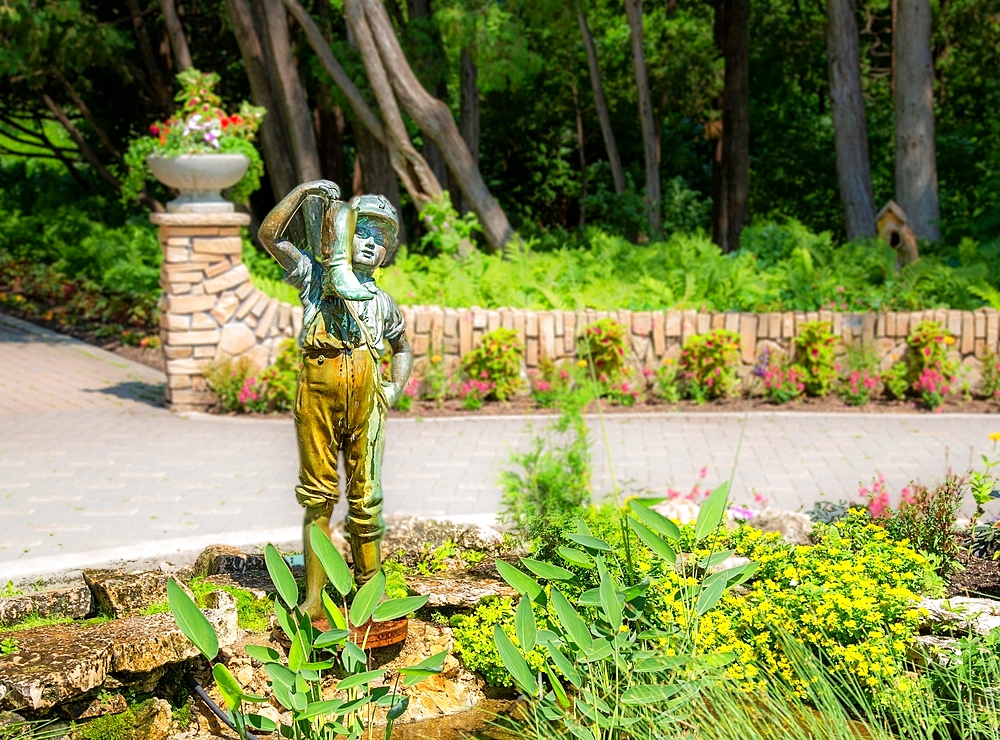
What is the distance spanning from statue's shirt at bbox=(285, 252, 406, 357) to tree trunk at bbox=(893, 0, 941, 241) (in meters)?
12.4

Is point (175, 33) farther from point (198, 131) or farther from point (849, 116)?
point (849, 116)

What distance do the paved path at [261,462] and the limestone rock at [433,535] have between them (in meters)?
0.38

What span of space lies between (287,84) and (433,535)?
393 inches

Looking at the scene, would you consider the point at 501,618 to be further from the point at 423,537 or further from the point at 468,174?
the point at 468,174

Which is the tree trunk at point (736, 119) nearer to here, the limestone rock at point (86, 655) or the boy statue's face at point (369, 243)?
the boy statue's face at point (369, 243)

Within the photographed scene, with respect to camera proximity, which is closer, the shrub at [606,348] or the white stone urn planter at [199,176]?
the white stone urn planter at [199,176]

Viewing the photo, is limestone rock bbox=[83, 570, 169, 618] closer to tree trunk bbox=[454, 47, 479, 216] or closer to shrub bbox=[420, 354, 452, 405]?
shrub bbox=[420, 354, 452, 405]

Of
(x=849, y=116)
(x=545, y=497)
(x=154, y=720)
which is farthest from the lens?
(x=849, y=116)

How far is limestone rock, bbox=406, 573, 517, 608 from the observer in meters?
4.50

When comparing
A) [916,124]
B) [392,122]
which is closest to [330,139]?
[392,122]

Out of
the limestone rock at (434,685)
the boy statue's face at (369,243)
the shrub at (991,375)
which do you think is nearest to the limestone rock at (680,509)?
the limestone rock at (434,685)

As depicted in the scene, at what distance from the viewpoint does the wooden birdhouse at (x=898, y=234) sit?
40.6 ft

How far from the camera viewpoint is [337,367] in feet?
13.6

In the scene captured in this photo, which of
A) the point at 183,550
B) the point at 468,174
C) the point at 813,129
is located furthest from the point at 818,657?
the point at 813,129
